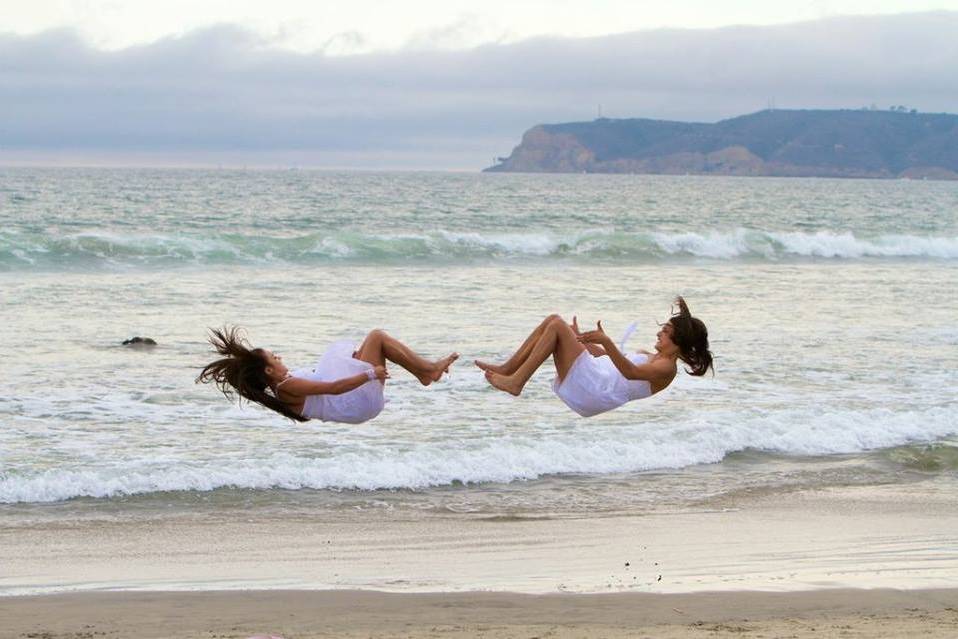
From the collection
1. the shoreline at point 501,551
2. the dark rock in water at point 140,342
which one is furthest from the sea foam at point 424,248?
the shoreline at point 501,551

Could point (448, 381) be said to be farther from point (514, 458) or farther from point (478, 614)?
point (478, 614)

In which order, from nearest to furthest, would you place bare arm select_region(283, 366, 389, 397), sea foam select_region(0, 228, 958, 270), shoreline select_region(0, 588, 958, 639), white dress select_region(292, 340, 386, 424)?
bare arm select_region(283, 366, 389, 397), white dress select_region(292, 340, 386, 424), shoreline select_region(0, 588, 958, 639), sea foam select_region(0, 228, 958, 270)

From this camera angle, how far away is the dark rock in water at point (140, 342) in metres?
21.2

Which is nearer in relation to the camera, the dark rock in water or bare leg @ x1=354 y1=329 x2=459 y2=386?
bare leg @ x1=354 y1=329 x2=459 y2=386

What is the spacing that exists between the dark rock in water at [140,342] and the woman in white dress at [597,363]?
514 inches

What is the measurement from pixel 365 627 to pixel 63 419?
8057mm

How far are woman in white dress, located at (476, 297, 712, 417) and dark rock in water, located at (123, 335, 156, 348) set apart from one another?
13.1m

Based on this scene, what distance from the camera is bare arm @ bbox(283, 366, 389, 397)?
8.79m

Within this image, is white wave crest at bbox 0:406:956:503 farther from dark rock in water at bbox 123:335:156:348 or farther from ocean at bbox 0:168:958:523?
dark rock in water at bbox 123:335:156:348

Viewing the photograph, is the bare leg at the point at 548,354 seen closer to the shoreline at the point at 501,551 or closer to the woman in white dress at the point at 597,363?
the woman in white dress at the point at 597,363

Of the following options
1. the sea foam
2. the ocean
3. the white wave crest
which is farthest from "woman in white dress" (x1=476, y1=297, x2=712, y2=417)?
the sea foam

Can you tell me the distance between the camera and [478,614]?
9.59 meters

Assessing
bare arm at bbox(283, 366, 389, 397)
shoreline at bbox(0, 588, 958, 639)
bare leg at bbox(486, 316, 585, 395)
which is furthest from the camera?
shoreline at bbox(0, 588, 958, 639)

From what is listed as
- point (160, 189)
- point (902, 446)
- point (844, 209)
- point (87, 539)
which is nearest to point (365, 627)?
point (87, 539)
